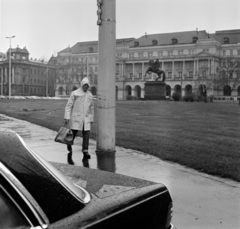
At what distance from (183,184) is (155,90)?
43.7 meters

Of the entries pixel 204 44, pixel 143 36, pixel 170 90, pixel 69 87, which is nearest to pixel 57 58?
pixel 69 87

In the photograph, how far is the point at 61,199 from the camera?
211 centimetres

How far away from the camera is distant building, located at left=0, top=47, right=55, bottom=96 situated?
121812mm

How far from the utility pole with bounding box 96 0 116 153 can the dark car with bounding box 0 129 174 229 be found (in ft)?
19.6

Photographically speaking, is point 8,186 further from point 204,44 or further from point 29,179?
point 204,44

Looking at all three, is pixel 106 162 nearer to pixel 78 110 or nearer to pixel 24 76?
pixel 78 110

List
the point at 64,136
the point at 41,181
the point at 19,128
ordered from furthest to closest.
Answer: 1. the point at 19,128
2. the point at 64,136
3. the point at 41,181

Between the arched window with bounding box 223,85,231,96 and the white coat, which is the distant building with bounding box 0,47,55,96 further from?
the white coat

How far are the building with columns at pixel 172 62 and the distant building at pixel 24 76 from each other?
921cm

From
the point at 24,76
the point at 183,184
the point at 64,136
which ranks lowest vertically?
the point at 183,184

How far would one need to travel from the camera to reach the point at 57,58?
12069cm

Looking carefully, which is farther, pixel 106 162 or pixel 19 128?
pixel 19 128

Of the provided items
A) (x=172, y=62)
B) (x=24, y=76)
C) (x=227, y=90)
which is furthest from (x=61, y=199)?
(x=24, y=76)

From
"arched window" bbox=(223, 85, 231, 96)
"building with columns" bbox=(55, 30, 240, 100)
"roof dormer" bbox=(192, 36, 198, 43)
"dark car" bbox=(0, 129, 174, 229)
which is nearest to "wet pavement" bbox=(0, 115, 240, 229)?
"dark car" bbox=(0, 129, 174, 229)
